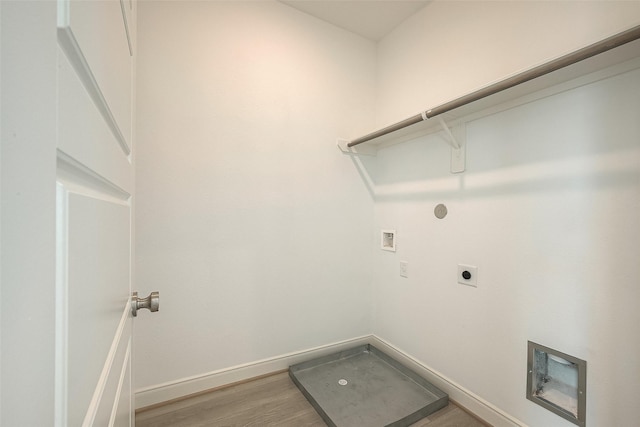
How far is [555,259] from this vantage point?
3.76 feet

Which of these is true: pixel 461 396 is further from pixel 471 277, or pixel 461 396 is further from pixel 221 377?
pixel 221 377

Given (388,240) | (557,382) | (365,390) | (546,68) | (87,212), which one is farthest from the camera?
(388,240)

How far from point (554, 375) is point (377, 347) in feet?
3.74

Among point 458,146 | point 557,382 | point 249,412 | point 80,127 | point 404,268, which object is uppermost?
point 458,146

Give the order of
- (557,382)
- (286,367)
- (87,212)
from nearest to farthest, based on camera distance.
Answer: (87,212) < (557,382) < (286,367)

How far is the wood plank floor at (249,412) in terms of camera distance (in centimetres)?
136

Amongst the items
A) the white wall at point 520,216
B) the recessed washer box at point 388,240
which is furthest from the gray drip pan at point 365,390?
the recessed washer box at point 388,240

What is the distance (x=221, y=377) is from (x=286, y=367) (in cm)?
44

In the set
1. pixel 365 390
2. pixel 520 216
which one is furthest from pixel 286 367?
pixel 520 216

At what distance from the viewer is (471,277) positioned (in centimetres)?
145

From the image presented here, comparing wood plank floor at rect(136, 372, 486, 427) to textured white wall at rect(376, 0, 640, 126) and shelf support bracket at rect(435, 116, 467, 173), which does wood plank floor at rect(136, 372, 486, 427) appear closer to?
shelf support bracket at rect(435, 116, 467, 173)

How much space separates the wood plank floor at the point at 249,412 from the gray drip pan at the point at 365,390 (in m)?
0.05

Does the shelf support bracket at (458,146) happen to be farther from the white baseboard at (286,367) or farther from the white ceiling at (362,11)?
the white baseboard at (286,367)

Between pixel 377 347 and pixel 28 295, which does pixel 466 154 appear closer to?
pixel 377 347
